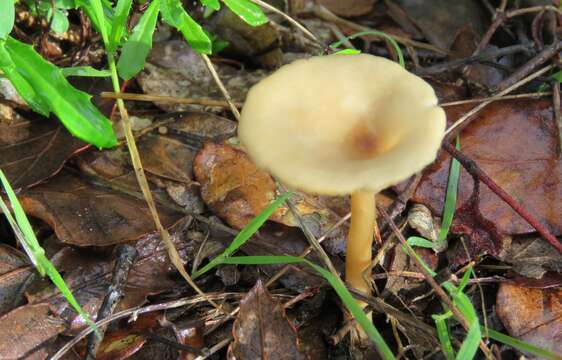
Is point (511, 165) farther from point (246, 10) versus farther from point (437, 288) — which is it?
point (246, 10)

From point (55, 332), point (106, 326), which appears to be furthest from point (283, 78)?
point (55, 332)

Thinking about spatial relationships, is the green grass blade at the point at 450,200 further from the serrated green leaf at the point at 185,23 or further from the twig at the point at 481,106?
the serrated green leaf at the point at 185,23

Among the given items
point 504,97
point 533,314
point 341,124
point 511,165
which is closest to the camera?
point 341,124

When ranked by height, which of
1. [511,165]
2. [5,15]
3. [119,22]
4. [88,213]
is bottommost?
[511,165]

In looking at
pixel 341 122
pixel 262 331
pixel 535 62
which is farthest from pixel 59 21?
pixel 535 62

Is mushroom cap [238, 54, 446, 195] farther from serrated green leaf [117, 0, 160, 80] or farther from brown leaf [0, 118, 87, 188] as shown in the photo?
brown leaf [0, 118, 87, 188]

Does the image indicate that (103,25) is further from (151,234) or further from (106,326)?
(106,326)
